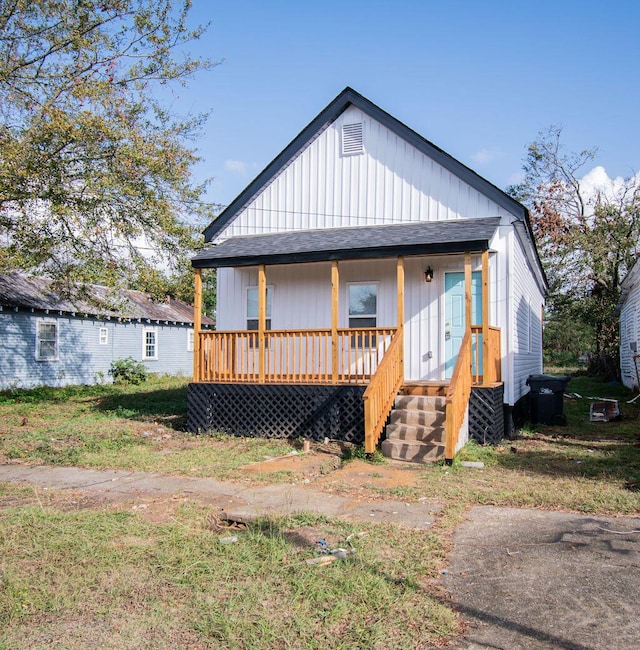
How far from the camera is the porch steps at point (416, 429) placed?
30.1 feet

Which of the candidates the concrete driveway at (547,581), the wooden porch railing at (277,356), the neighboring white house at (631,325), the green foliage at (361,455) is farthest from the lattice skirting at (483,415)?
the neighboring white house at (631,325)

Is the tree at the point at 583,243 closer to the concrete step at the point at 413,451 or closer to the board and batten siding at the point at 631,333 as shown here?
the board and batten siding at the point at 631,333

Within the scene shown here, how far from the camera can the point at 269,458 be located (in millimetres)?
9625

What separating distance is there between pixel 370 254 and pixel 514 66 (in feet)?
15.9

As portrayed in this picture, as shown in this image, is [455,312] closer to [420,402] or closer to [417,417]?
[420,402]

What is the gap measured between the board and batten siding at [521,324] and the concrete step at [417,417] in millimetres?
2332

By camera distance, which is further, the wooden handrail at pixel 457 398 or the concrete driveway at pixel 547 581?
the wooden handrail at pixel 457 398

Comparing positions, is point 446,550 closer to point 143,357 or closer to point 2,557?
point 2,557

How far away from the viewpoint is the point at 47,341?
2252cm

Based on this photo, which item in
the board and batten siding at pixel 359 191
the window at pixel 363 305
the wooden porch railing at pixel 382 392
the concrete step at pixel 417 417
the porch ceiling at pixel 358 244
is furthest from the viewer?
the window at pixel 363 305

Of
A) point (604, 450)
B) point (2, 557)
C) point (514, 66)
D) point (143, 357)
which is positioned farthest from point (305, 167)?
point (143, 357)

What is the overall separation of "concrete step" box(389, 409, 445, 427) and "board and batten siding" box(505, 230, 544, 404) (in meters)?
2.33

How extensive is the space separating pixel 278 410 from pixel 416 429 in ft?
9.82

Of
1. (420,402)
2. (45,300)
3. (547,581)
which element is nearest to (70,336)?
(45,300)
